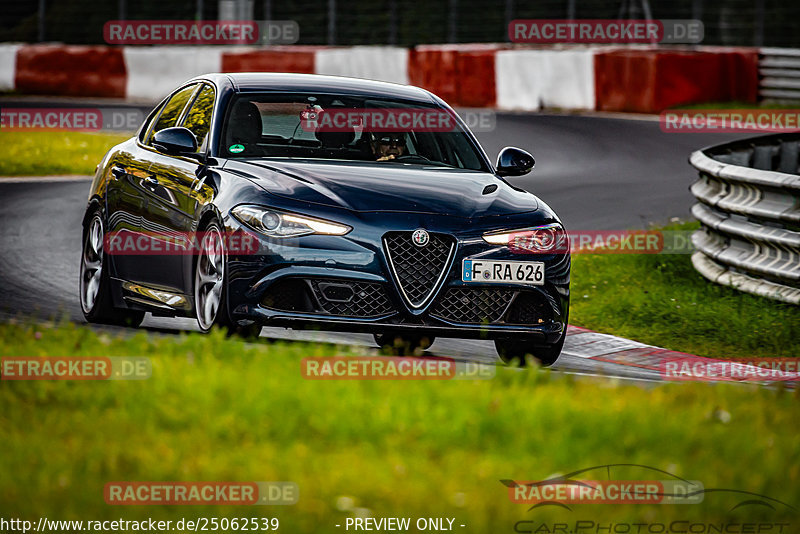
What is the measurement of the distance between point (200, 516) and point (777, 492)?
197 cm

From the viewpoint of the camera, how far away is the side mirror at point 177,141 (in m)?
8.74

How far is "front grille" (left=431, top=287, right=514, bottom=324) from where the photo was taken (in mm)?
8070

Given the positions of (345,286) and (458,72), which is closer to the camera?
(345,286)

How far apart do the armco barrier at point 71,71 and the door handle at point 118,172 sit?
77.6 feet

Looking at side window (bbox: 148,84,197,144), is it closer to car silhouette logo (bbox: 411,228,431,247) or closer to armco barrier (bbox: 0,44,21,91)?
car silhouette logo (bbox: 411,228,431,247)

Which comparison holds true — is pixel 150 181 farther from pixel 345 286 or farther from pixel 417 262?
pixel 417 262

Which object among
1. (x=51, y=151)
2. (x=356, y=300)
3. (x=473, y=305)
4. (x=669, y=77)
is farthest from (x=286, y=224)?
(x=669, y=77)

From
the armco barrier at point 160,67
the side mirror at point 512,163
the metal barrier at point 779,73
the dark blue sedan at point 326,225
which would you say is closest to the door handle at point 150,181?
the dark blue sedan at point 326,225

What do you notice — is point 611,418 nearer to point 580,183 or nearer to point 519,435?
point 519,435

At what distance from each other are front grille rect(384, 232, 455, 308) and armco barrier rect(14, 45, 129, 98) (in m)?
26.0

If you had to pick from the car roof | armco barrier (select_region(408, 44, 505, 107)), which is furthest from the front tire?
armco barrier (select_region(408, 44, 505, 107))

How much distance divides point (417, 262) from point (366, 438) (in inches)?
89.7

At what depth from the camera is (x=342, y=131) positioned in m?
9.31

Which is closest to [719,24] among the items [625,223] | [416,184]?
[625,223]
